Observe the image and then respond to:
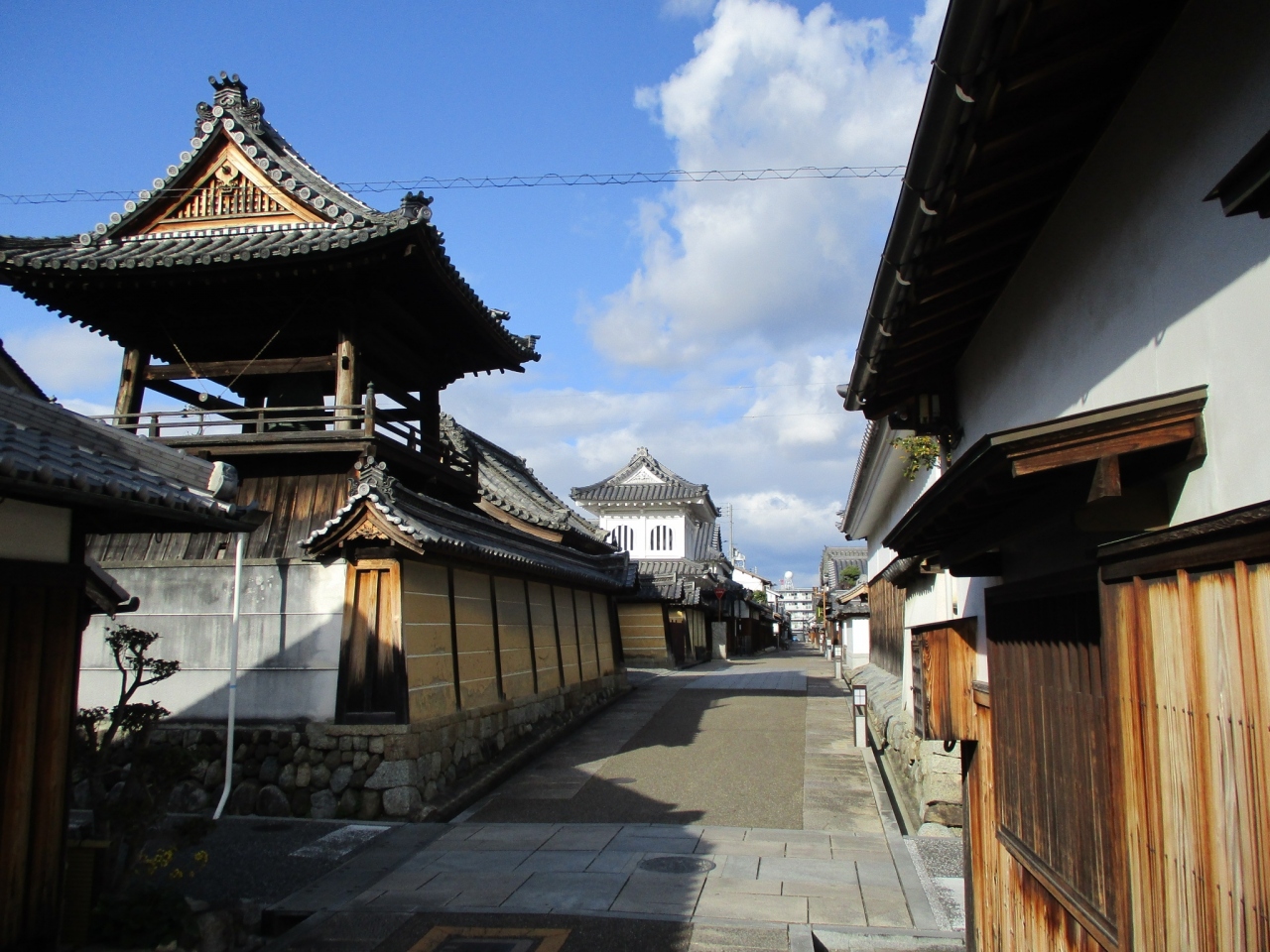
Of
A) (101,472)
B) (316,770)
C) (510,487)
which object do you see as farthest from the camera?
(510,487)

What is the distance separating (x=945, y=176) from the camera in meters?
3.89

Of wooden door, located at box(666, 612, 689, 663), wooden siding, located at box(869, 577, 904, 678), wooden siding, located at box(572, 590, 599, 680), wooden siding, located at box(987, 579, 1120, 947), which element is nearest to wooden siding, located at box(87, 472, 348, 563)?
wooden siding, located at box(572, 590, 599, 680)

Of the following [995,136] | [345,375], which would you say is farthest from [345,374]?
[995,136]

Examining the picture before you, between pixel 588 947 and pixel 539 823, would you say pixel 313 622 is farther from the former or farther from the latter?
pixel 588 947

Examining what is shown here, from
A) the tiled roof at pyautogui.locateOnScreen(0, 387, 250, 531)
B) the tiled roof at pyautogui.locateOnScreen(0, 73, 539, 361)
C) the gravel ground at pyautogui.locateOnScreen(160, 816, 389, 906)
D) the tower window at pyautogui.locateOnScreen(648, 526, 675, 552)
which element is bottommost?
the gravel ground at pyautogui.locateOnScreen(160, 816, 389, 906)

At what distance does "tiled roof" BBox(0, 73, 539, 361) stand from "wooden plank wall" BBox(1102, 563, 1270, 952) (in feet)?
39.1

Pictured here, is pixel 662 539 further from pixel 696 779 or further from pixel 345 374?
pixel 345 374

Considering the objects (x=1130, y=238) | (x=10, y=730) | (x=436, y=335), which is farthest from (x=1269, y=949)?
(x=436, y=335)

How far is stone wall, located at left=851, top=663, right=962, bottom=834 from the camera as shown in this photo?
10570 millimetres

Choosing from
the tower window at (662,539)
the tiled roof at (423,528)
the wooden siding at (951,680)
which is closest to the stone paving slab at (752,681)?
the tiled roof at (423,528)

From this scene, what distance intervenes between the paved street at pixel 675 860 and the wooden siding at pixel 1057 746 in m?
2.76

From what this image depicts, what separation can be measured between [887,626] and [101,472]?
1650 cm

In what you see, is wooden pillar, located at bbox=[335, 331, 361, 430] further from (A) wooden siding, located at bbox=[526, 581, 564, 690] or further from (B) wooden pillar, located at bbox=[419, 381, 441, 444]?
(A) wooden siding, located at bbox=[526, 581, 564, 690]

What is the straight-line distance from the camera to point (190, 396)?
16.5 m
